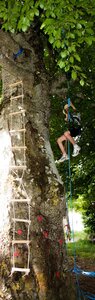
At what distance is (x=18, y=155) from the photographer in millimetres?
A: 5832

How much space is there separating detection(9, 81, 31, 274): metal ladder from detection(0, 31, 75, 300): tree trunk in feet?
0.08

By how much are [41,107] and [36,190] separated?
173cm

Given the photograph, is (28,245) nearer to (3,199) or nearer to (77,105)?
(3,199)

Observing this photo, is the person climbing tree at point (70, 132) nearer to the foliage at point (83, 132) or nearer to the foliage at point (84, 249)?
the foliage at point (83, 132)

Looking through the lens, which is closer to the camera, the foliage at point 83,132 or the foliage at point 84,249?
the foliage at point 83,132

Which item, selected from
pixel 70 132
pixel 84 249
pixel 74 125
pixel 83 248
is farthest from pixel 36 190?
pixel 83 248

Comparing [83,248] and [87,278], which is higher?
[87,278]

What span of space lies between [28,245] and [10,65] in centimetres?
338

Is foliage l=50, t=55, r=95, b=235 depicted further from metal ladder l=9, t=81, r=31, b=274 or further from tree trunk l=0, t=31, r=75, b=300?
metal ladder l=9, t=81, r=31, b=274

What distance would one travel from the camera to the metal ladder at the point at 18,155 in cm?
519

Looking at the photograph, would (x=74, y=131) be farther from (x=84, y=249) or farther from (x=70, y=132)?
(x=84, y=249)

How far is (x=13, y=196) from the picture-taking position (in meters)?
5.55

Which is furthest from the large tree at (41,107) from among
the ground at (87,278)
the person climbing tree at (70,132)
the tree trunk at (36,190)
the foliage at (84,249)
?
the foliage at (84,249)

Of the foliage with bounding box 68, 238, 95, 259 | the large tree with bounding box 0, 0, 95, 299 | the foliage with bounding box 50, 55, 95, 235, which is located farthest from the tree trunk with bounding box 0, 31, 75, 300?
the foliage with bounding box 68, 238, 95, 259
